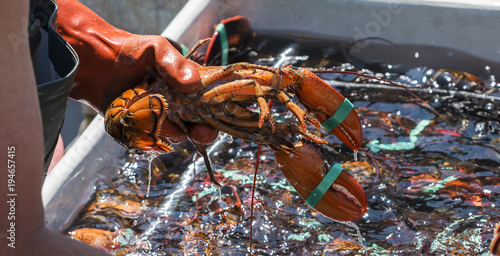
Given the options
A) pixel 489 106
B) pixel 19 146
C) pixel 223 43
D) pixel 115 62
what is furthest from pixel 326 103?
pixel 223 43

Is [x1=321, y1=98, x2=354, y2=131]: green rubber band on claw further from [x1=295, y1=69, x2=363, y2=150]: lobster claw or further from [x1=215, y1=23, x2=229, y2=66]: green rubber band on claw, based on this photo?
[x1=215, y1=23, x2=229, y2=66]: green rubber band on claw

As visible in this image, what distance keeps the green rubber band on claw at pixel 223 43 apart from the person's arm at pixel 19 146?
2.31 meters

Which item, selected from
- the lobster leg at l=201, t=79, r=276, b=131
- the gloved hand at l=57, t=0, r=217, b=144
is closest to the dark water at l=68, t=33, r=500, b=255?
the gloved hand at l=57, t=0, r=217, b=144

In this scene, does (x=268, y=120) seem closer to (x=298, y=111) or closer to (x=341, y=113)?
(x=298, y=111)

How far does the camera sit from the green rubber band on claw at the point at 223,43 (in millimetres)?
3055

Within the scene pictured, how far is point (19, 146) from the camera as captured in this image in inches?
29.6

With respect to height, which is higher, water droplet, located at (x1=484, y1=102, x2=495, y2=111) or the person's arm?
water droplet, located at (x1=484, y1=102, x2=495, y2=111)

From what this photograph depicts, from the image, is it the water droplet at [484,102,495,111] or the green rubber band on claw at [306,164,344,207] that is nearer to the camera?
the green rubber band on claw at [306,164,344,207]

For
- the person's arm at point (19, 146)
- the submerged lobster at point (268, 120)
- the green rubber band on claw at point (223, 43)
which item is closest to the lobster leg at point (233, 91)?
the submerged lobster at point (268, 120)

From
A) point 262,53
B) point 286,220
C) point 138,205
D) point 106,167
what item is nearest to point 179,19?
point 262,53

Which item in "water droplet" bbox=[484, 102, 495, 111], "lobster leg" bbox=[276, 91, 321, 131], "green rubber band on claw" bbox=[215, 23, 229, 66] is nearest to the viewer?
"lobster leg" bbox=[276, 91, 321, 131]

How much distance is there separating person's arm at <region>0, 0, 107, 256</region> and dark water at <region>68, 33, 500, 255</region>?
123cm

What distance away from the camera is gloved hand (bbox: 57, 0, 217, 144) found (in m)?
1.58

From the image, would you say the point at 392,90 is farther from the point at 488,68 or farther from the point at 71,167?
the point at 71,167
